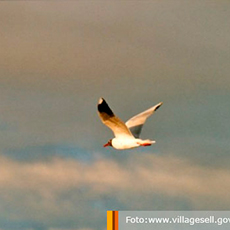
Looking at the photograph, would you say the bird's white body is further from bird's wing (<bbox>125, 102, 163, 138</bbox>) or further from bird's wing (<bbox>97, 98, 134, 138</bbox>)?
bird's wing (<bbox>125, 102, 163, 138</bbox>)

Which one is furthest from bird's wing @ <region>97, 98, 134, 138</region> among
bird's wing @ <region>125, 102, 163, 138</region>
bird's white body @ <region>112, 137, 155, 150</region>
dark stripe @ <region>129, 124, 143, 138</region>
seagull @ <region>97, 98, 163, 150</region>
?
bird's wing @ <region>125, 102, 163, 138</region>

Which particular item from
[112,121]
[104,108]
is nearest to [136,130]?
[112,121]

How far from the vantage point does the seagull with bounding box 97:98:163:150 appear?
174 feet

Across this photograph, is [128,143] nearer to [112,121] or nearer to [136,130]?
[112,121]

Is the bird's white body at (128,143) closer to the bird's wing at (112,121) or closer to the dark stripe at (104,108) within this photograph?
the bird's wing at (112,121)

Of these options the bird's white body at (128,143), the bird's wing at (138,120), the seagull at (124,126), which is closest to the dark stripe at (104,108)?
the seagull at (124,126)

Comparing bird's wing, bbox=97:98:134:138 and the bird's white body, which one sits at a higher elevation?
bird's wing, bbox=97:98:134:138

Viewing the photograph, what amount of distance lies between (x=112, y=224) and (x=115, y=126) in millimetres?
6645

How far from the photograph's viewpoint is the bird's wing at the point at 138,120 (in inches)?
2311

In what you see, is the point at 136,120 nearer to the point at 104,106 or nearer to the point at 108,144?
the point at 108,144

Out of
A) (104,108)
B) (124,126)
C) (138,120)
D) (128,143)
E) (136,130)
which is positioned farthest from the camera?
(138,120)

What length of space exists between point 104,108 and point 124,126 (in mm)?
2590

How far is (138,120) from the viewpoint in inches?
2343

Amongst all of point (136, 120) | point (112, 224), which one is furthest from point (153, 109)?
point (112, 224)
